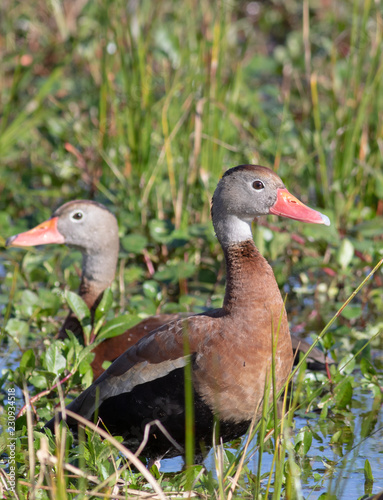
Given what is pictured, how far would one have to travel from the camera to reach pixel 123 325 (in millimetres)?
3535

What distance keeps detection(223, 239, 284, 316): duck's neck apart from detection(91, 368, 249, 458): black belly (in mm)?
337

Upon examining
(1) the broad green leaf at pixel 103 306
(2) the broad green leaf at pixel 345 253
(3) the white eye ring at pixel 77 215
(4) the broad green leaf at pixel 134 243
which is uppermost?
(3) the white eye ring at pixel 77 215

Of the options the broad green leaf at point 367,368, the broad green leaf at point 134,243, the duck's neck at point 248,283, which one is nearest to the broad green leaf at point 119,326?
the duck's neck at point 248,283

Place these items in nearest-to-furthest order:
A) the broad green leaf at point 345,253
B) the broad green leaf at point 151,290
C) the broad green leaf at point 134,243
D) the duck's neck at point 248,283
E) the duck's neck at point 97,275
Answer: the duck's neck at point 248,283, the broad green leaf at point 151,290, the duck's neck at point 97,275, the broad green leaf at point 345,253, the broad green leaf at point 134,243

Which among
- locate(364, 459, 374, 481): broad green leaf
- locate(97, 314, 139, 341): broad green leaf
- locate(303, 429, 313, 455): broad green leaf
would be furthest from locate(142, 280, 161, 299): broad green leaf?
locate(364, 459, 374, 481): broad green leaf

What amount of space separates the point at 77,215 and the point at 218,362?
192 cm

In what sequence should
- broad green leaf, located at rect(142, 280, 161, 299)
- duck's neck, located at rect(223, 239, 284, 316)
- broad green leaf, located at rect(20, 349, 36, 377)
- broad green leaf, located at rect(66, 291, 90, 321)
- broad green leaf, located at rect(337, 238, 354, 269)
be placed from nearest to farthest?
duck's neck, located at rect(223, 239, 284, 316), broad green leaf, located at rect(20, 349, 36, 377), broad green leaf, located at rect(66, 291, 90, 321), broad green leaf, located at rect(142, 280, 161, 299), broad green leaf, located at rect(337, 238, 354, 269)

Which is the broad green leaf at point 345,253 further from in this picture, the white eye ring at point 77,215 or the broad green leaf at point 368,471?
the broad green leaf at point 368,471

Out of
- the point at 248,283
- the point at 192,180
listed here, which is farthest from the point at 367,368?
the point at 192,180

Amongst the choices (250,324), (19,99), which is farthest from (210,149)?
(19,99)

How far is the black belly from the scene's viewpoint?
300cm

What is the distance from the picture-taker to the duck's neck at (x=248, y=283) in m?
3.04

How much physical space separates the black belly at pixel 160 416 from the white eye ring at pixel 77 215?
1.61m

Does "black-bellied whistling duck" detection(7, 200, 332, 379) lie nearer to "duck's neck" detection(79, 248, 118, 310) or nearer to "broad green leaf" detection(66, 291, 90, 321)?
"duck's neck" detection(79, 248, 118, 310)
